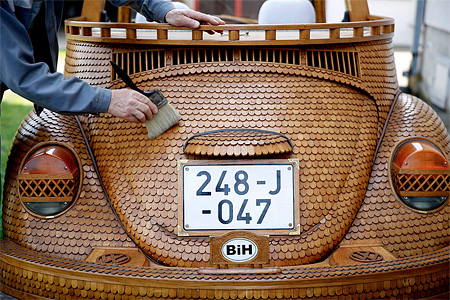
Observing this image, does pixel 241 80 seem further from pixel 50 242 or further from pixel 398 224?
pixel 50 242

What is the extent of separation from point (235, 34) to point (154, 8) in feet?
3.33

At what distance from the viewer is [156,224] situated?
120 inches

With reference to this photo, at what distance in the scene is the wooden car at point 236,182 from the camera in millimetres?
2848

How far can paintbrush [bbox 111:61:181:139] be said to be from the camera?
318cm

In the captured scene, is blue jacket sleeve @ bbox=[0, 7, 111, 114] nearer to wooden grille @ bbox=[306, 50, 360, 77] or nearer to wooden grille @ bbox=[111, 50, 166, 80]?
wooden grille @ bbox=[111, 50, 166, 80]

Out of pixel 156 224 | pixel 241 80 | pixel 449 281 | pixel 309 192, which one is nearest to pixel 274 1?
pixel 241 80

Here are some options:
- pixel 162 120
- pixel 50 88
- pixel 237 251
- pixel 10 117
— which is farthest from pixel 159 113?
pixel 10 117

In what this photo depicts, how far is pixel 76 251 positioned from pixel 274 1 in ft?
7.52

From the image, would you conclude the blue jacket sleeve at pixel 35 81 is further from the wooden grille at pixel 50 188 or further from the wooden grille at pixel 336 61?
the wooden grille at pixel 336 61

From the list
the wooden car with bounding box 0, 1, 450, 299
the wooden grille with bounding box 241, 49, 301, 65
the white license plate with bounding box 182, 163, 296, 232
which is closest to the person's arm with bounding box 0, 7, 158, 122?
the wooden car with bounding box 0, 1, 450, 299

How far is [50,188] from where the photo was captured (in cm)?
316

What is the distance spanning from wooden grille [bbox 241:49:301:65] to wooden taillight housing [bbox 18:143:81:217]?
3.73 ft

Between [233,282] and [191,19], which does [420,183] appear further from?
[191,19]

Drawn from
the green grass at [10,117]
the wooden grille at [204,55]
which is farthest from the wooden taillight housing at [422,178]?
the green grass at [10,117]
